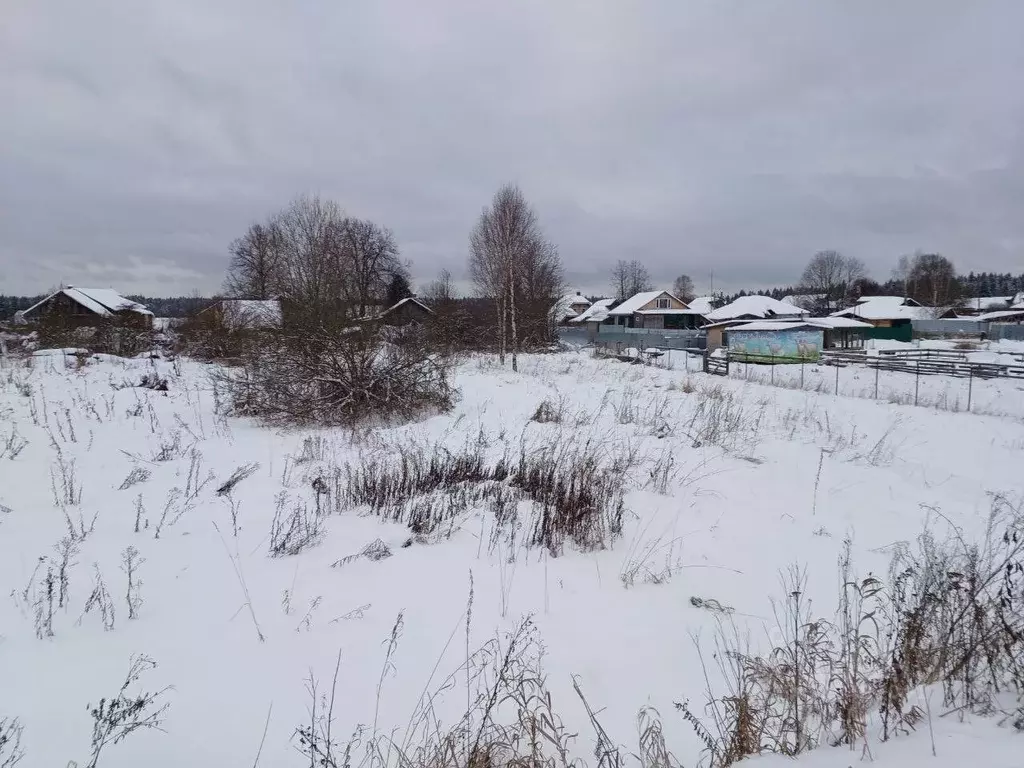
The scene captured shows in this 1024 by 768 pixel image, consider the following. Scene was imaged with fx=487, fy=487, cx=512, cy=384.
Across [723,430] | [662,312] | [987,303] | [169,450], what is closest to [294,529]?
[169,450]

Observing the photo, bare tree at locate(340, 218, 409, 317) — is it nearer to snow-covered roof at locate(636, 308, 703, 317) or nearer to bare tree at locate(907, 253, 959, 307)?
snow-covered roof at locate(636, 308, 703, 317)

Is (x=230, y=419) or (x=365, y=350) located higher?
(x=365, y=350)

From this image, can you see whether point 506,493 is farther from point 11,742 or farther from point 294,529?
point 11,742

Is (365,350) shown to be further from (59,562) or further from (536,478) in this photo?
(59,562)

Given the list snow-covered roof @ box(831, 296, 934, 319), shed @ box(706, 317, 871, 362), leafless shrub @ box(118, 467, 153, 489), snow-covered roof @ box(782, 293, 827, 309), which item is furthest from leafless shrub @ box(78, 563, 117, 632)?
snow-covered roof @ box(782, 293, 827, 309)

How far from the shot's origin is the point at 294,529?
426 cm

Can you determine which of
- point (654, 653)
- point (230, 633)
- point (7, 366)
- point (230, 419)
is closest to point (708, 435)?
point (654, 653)

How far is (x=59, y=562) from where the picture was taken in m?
3.75

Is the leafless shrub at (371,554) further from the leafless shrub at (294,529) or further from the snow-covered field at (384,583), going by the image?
the leafless shrub at (294,529)

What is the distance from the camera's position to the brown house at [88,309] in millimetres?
20734

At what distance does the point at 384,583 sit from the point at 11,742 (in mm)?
1900

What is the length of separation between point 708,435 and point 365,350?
640 centimetres

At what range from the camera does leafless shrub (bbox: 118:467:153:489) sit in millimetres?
5488

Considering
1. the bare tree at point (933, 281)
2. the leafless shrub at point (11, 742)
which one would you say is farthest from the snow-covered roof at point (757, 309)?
the leafless shrub at point (11, 742)
